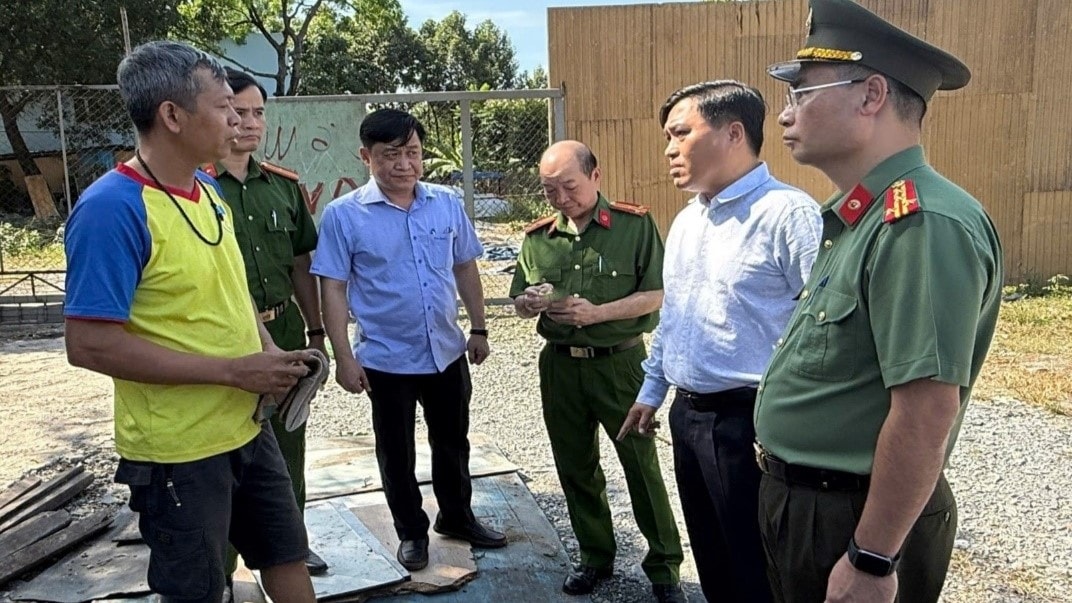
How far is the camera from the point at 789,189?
102 inches

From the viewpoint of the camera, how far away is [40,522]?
381 centimetres

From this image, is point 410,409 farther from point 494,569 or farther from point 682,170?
point 682,170

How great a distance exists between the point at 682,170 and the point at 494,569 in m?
1.87

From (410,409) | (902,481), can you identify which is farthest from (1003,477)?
(902,481)

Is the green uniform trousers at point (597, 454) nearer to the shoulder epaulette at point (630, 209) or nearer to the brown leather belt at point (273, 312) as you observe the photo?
the shoulder epaulette at point (630, 209)

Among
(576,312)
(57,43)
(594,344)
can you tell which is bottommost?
Answer: (594,344)

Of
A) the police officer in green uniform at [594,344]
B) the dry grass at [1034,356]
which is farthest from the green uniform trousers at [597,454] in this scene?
the dry grass at [1034,356]

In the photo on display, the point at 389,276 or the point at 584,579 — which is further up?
the point at 389,276

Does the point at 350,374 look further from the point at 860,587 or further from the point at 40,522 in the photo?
the point at 860,587

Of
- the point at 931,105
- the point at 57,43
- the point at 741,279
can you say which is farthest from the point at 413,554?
the point at 57,43

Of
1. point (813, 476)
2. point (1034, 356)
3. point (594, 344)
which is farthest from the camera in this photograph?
point (1034, 356)

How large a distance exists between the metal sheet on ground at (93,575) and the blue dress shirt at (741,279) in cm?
231

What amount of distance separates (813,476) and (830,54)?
891mm

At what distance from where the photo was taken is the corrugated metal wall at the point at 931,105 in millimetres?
7863
